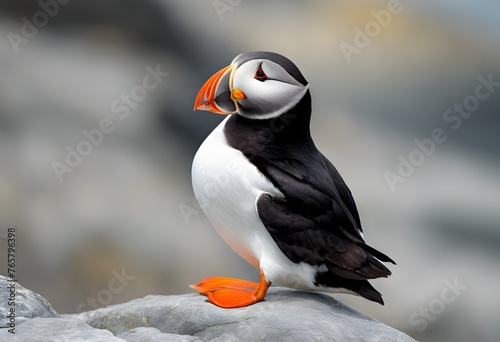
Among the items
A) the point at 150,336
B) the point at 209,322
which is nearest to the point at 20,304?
the point at 150,336

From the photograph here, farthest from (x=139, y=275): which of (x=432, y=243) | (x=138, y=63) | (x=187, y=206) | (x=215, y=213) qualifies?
(x=215, y=213)

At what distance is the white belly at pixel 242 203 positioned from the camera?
3146 millimetres

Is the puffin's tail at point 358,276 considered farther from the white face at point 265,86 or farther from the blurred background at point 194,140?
the blurred background at point 194,140

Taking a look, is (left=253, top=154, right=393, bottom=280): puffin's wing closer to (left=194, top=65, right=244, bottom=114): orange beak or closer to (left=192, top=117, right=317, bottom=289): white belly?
(left=192, top=117, right=317, bottom=289): white belly

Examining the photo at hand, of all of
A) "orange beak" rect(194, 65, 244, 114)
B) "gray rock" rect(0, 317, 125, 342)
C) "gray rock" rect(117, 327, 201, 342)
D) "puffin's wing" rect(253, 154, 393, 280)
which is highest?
"orange beak" rect(194, 65, 244, 114)

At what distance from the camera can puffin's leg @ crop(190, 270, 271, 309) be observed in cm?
322

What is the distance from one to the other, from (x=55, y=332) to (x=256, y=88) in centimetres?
111

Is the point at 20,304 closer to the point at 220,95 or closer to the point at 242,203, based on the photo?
the point at 242,203

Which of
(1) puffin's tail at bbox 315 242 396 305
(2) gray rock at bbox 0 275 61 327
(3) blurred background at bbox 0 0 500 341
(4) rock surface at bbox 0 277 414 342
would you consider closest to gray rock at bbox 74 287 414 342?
(4) rock surface at bbox 0 277 414 342

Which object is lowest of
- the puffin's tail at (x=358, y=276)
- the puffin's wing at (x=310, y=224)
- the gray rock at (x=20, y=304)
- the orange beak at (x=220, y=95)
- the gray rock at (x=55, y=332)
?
the gray rock at (x=55, y=332)

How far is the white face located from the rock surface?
75 centimetres

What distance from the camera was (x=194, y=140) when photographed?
616 centimetres

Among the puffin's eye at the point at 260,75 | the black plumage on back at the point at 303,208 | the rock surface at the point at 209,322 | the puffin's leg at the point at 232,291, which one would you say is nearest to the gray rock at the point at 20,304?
the rock surface at the point at 209,322

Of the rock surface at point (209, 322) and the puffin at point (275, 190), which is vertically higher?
the puffin at point (275, 190)
